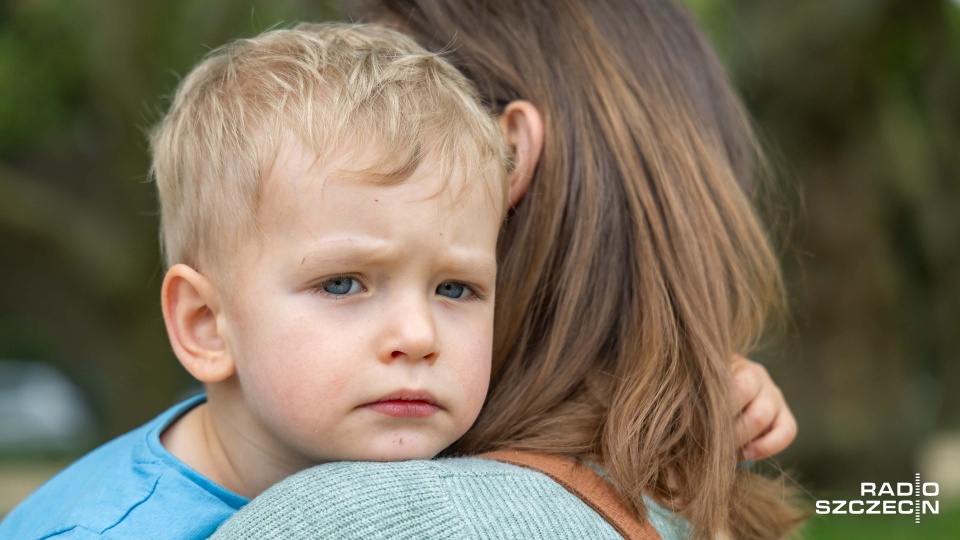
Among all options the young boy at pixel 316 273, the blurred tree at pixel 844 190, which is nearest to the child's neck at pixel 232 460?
the young boy at pixel 316 273

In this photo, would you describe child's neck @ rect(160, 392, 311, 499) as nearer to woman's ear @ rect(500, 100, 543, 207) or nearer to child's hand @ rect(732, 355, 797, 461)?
woman's ear @ rect(500, 100, 543, 207)

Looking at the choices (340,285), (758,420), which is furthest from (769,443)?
(340,285)

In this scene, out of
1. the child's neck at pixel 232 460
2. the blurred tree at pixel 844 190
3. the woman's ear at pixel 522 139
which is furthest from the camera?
the blurred tree at pixel 844 190

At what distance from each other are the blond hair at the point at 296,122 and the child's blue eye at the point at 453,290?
0.63 feet

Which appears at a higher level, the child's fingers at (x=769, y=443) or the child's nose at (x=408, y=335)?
the child's fingers at (x=769, y=443)

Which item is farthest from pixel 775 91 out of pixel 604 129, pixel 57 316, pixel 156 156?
pixel 57 316

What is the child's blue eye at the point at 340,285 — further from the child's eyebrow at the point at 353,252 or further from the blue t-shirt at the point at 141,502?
the blue t-shirt at the point at 141,502

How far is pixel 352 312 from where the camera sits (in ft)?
5.78

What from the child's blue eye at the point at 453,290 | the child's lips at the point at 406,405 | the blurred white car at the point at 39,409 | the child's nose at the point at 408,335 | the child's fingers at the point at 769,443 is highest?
the blurred white car at the point at 39,409

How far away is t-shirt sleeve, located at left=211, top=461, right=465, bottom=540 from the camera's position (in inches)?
59.6

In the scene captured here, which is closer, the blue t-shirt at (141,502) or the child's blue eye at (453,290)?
the blue t-shirt at (141,502)

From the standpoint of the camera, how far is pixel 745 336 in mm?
2248

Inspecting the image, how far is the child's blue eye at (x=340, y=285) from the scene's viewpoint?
1775 mm

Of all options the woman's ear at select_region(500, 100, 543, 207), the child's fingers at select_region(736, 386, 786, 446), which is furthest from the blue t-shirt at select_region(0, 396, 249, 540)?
the child's fingers at select_region(736, 386, 786, 446)
